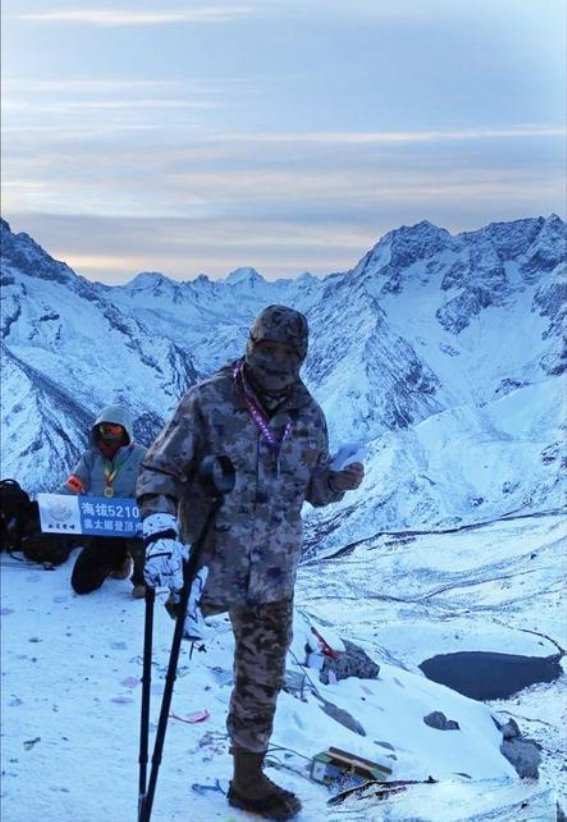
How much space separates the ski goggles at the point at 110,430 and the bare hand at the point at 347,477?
4.43m

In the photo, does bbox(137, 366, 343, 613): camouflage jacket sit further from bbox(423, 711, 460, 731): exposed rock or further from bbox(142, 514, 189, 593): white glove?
bbox(423, 711, 460, 731): exposed rock

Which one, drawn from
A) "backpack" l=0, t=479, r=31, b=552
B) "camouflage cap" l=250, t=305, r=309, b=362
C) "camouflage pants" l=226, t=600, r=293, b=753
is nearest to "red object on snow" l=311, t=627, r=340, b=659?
"backpack" l=0, t=479, r=31, b=552

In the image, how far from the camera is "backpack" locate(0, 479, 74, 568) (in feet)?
35.0

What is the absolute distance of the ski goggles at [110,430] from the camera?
8.99 metres

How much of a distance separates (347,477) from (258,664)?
1.10m

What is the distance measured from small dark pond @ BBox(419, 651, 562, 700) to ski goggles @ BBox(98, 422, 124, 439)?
5498 cm

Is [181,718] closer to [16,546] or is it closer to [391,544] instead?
[16,546]

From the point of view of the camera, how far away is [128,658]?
827 cm

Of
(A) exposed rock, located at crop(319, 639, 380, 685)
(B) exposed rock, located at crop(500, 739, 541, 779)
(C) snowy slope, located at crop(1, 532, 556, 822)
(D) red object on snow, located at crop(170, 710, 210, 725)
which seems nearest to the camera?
(C) snowy slope, located at crop(1, 532, 556, 822)

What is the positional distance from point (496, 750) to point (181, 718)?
667 centimetres

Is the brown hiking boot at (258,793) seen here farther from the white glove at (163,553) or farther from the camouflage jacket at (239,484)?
the white glove at (163,553)

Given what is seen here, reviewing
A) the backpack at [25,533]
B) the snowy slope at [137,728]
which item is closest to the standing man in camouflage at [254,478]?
the snowy slope at [137,728]

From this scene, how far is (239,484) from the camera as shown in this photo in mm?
4777

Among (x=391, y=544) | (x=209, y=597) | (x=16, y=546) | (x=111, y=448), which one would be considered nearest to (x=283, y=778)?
(x=209, y=597)
